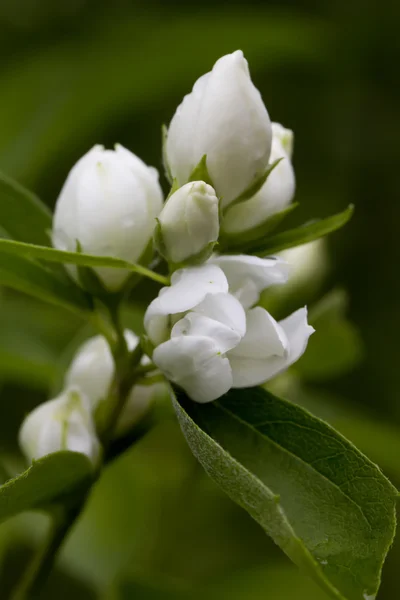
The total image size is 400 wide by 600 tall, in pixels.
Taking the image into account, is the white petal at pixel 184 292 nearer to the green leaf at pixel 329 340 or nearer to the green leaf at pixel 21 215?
the green leaf at pixel 21 215

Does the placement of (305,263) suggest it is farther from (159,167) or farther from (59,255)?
(159,167)

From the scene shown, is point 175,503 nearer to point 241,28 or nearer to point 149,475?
point 149,475

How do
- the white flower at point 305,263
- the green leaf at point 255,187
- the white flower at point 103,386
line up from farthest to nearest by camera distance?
the white flower at point 305,263, the white flower at point 103,386, the green leaf at point 255,187

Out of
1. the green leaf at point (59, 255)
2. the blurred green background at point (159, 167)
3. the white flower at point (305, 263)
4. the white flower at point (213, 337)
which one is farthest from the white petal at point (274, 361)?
the white flower at point (305, 263)

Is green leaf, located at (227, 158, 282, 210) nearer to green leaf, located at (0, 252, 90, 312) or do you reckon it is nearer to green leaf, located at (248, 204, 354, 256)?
green leaf, located at (248, 204, 354, 256)

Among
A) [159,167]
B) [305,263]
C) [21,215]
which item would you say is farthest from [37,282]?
[159,167]

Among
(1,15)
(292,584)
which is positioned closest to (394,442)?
(292,584)

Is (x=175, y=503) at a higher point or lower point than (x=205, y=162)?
lower
